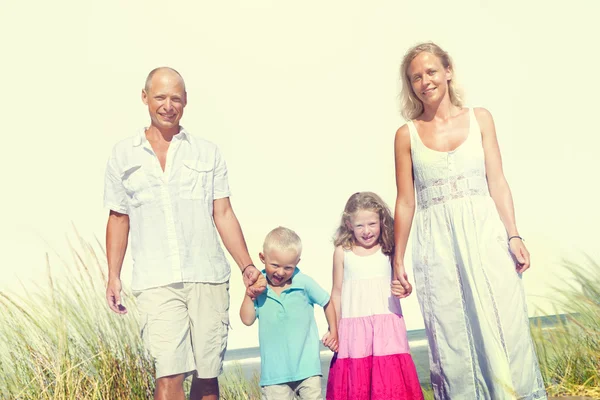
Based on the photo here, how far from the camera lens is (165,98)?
4297 millimetres

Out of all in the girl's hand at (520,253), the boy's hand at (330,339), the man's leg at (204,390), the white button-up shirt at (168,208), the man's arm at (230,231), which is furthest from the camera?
the boy's hand at (330,339)

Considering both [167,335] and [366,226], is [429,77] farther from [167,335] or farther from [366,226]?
[167,335]

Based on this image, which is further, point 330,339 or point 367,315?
point 367,315

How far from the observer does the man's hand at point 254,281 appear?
4320mm

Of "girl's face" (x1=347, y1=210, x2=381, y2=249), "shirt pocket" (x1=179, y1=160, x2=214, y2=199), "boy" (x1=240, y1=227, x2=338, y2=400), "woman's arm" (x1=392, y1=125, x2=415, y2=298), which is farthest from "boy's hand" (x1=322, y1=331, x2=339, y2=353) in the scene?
"shirt pocket" (x1=179, y1=160, x2=214, y2=199)

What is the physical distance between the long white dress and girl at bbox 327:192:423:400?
0.79 feet

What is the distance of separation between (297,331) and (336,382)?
0.42 metres

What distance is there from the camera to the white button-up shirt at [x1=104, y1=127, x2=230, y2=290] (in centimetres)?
420

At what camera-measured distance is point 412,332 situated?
1070 inches

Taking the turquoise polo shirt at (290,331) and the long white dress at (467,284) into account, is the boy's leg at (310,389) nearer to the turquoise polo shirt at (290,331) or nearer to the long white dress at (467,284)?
the turquoise polo shirt at (290,331)

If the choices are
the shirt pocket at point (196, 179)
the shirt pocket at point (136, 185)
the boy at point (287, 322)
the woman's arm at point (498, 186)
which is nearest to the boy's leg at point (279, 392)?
the boy at point (287, 322)

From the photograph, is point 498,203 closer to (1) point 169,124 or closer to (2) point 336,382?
(2) point 336,382

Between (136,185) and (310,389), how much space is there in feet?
4.79

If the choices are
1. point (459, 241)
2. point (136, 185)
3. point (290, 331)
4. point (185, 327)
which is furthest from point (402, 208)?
point (136, 185)
